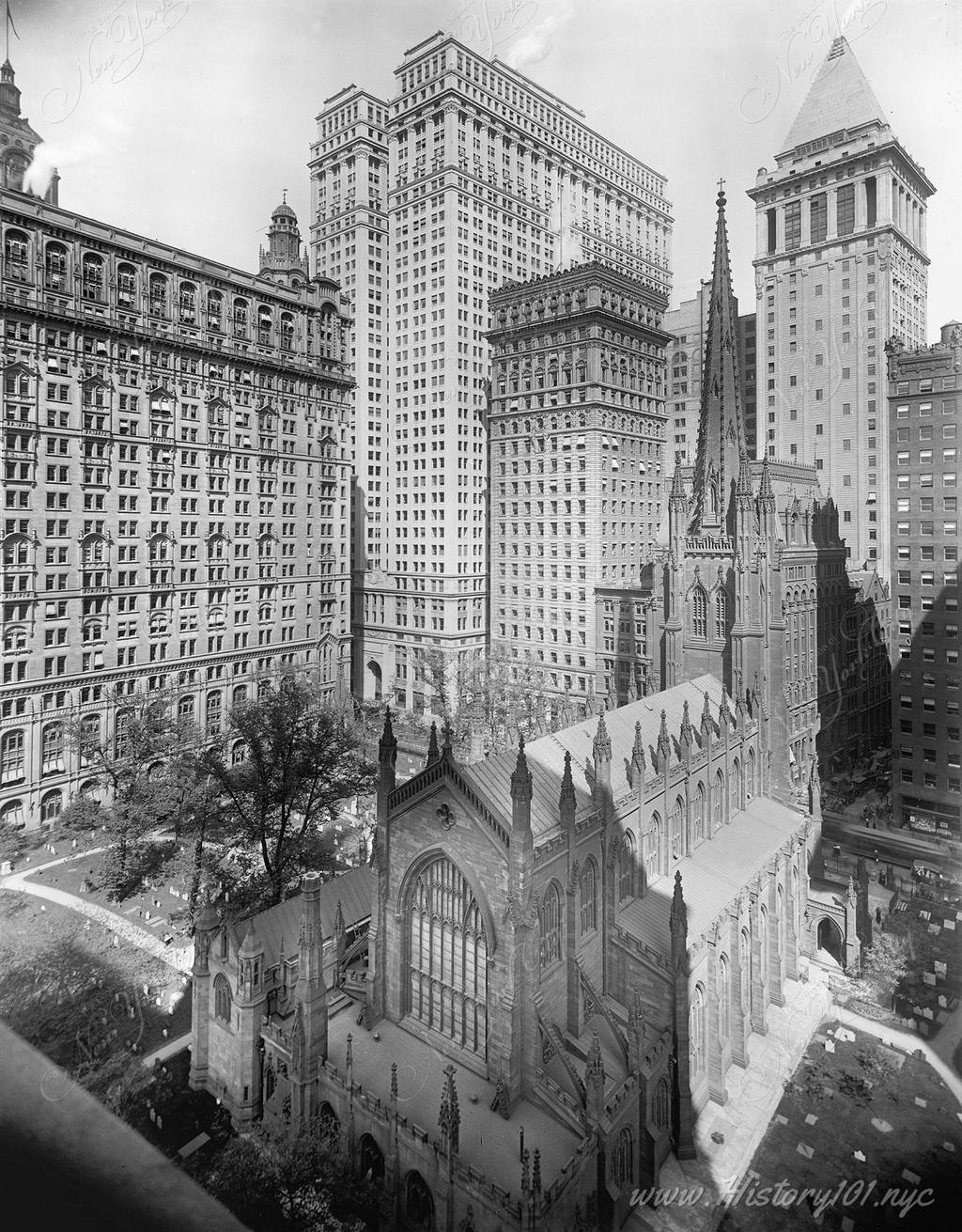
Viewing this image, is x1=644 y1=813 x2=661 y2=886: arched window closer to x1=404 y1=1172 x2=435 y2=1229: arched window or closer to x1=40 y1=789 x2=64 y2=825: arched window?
x1=404 y1=1172 x2=435 y2=1229: arched window

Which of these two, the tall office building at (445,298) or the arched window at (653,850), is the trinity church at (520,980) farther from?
the tall office building at (445,298)

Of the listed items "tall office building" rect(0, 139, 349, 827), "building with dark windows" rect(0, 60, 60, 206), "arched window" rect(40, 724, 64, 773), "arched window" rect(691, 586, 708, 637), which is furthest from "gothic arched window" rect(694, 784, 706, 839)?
"arched window" rect(40, 724, 64, 773)

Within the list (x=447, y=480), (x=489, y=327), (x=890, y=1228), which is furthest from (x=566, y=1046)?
(x=489, y=327)

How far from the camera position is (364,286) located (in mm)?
111500

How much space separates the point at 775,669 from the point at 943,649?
2027 centimetres

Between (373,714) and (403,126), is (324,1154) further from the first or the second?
(403,126)

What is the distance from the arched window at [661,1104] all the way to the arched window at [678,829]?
1389cm

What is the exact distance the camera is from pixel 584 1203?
26547mm

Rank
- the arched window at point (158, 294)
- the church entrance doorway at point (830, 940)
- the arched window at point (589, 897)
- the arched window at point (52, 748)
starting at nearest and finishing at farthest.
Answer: the arched window at point (589, 897)
the church entrance doorway at point (830, 940)
the arched window at point (52, 748)
the arched window at point (158, 294)

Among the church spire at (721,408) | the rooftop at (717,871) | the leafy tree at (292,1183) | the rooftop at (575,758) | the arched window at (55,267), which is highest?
the arched window at (55,267)

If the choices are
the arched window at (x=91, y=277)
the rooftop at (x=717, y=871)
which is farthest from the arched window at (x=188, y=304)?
the rooftop at (x=717, y=871)

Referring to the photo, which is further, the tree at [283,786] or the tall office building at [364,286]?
the tall office building at [364,286]

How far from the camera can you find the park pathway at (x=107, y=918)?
44812 mm

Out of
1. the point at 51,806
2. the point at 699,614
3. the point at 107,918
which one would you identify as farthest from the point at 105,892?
the point at 699,614
